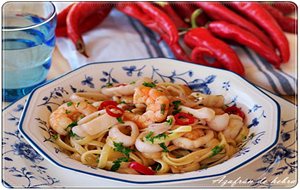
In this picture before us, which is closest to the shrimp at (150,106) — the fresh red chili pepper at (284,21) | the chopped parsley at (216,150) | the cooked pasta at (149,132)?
the cooked pasta at (149,132)

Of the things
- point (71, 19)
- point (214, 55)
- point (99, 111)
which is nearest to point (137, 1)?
point (71, 19)

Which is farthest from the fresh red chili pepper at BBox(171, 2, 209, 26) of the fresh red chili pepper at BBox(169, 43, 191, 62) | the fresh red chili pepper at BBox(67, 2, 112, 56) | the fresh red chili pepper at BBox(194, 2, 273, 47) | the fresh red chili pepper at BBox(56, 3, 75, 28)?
the fresh red chili pepper at BBox(56, 3, 75, 28)

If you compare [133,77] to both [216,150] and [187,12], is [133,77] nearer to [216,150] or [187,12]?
[216,150]

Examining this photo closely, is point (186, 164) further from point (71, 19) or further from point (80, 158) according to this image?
point (71, 19)

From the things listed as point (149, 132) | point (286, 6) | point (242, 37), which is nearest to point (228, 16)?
point (242, 37)

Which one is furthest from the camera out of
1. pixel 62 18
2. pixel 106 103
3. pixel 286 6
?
pixel 286 6

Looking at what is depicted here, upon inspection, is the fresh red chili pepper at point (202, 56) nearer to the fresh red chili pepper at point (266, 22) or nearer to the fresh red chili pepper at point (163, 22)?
the fresh red chili pepper at point (163, 22)
